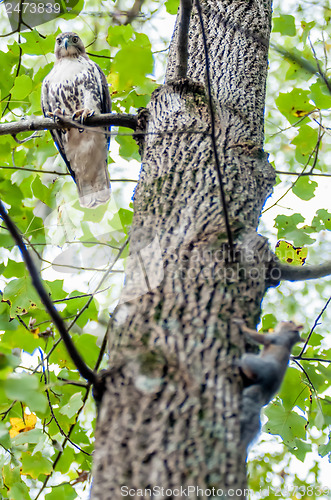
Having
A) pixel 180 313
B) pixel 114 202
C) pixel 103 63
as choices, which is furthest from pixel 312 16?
pixel 180 313

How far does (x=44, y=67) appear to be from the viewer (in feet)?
10.2

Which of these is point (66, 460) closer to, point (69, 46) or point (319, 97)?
point (319, 97)

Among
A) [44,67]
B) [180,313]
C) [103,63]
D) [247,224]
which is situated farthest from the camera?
[103,63]

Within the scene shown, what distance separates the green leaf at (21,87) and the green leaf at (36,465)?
2.08m

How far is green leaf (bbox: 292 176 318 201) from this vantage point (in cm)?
249

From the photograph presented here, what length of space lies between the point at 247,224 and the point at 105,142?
Answer: 2432 mm

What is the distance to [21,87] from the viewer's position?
2793 millimetres

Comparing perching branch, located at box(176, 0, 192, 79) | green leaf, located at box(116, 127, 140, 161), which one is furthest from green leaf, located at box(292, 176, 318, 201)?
green leaf, located at box(116, 127, 140, 161)

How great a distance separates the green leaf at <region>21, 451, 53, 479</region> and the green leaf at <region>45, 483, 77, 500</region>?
0.49 ft

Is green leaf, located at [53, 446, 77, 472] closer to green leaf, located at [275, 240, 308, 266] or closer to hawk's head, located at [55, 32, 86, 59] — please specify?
green leaf, located at [275, 240, 308, 266]

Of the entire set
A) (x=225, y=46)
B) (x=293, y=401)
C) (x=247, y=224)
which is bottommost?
(x=293, y=401)

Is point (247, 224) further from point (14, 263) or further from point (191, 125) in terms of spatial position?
point (14, 263)

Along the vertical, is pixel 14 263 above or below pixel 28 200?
below

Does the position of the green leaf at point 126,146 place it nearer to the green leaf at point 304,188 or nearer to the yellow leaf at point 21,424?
the green leaf at point 304,188
